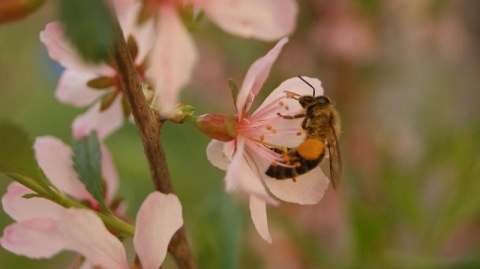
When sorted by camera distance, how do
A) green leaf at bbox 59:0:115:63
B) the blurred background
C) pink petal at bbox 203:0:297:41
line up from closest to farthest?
1. green leaf at bbox 59:0:115:63
2. pink petal at bbox 203:0:297:41
3. the blurred background

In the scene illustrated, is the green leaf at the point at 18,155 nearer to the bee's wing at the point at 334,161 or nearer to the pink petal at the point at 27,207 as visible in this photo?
the pink petal at the point at 27,207

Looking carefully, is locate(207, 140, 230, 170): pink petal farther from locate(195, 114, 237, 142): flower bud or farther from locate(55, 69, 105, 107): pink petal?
locate(55, 69, 105, 107): pink petal

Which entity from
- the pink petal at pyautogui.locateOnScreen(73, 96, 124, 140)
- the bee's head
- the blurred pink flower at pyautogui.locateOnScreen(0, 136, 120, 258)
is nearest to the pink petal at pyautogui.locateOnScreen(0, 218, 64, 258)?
the blurred pink flower at pyautogui.locateOnScreen(0, 136, 120, 258)

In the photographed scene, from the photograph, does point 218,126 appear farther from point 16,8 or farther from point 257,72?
point 16,8

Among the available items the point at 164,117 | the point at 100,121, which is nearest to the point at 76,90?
the point at 100,121

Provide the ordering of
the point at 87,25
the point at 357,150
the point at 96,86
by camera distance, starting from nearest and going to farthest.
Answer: the point at 87,25
the point at 96,86
the point at 357,150

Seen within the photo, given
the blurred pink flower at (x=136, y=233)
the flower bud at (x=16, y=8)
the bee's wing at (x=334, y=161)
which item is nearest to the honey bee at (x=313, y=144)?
the bee's wing at (x=334, y=161)
